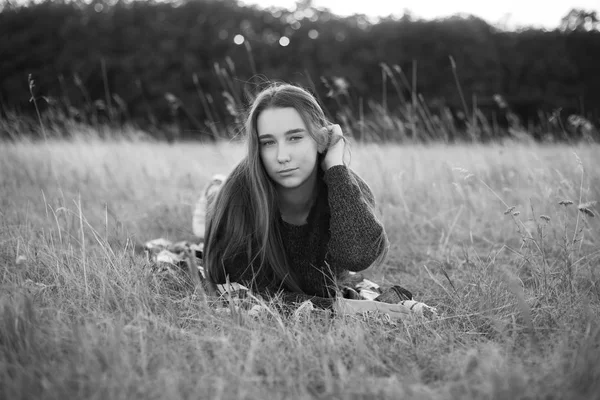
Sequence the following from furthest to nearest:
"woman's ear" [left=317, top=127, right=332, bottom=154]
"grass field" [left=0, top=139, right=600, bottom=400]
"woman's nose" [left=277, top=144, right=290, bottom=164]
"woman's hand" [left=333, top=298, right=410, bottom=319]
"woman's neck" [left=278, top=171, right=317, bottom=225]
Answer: "woman's neck" [left=278, top=171, right=317, bottom=225] → "woman's ear" [left=317, top=127, right=332, bottom=154] → "woman's nose" [left=277, top=144, right=290, bottom=164] → "woman's hand" [left=333, top=298, right=410, bottom=319] → "grass field" [left=0, top=139, right=600, bottom=400]

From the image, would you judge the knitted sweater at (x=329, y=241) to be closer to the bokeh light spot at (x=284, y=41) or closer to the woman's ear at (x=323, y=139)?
the woman's ear at (x=323, y=139)

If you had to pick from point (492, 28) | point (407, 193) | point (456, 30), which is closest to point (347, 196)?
point (407, 193)

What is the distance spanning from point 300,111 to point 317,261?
0.73 meters

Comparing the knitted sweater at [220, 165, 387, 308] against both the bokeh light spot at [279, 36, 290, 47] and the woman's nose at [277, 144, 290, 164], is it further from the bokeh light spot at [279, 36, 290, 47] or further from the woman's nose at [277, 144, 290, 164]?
the bokeh light spot at [279, 36, 290, 47]

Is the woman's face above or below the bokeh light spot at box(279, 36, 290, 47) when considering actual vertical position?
below

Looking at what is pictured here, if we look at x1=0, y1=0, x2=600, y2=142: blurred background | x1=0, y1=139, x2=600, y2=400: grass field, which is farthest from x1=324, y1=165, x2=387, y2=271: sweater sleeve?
x1=0, y1=0, x2=600, y2=142: blurred background

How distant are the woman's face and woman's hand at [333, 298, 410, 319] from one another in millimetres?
574

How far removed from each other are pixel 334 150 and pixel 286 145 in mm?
284

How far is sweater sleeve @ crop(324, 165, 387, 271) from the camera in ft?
6.28

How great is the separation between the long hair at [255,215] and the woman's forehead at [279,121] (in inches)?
0.8

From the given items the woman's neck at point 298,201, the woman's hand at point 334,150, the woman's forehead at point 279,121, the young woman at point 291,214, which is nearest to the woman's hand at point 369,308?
the young woman at point 291,214

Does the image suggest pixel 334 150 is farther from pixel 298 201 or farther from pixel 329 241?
pixel 329 241

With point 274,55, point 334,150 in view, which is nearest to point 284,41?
point 274,55

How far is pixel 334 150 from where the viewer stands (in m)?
2.12
